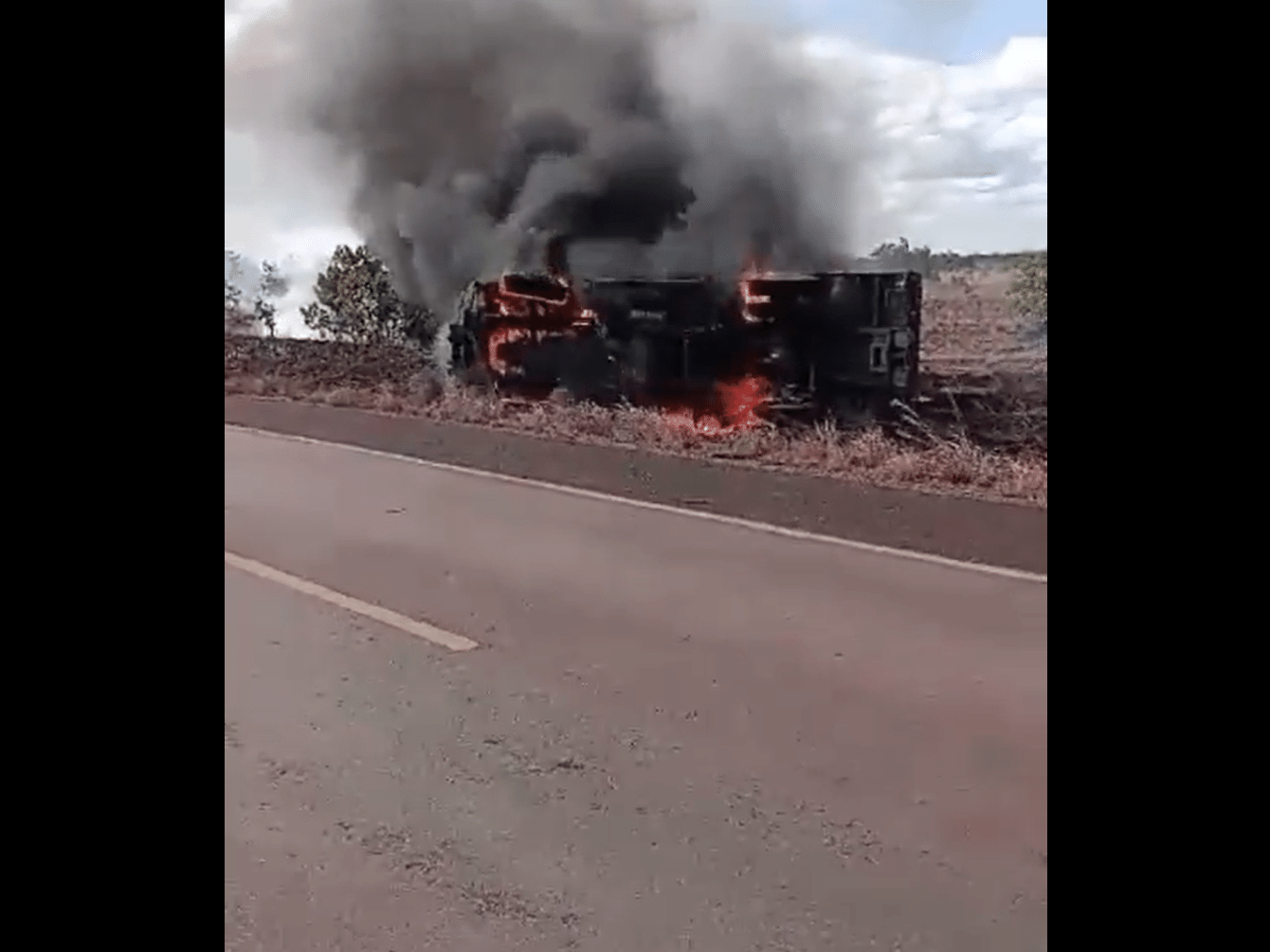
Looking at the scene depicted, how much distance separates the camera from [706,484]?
7.78ft

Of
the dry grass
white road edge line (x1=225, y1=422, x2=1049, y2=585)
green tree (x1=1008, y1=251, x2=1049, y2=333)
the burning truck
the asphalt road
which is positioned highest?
the burning truck

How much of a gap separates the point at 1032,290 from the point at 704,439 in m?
1.68

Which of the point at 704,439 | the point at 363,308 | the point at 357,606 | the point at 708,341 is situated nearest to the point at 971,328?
the point at 704,439

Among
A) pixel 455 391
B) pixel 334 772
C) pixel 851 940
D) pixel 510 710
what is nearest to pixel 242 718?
pixel 334 772

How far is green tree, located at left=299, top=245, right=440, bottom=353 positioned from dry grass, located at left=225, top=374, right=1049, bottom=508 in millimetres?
102

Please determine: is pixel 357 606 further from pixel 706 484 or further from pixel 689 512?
pixel 706 484

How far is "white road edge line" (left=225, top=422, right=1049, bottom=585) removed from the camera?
1.83m

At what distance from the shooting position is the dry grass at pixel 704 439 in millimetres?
2037

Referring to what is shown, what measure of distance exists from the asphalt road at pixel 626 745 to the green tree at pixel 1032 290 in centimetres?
20

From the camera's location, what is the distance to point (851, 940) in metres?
0.98

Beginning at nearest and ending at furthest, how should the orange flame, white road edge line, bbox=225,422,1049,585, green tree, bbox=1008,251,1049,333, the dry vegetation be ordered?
1. green tree, bbox=1008,251,1049,333
2. the dry vegetation
3. white road edge line, bbox=225,422,1049,585
4. the orange flame

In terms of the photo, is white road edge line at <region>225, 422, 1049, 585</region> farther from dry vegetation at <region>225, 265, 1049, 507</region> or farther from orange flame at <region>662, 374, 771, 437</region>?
orange flame at <region>662, 374, 771, 437</region>

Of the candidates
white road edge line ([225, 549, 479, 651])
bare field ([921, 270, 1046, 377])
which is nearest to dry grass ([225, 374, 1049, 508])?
bare field ([921, 270, 1046, 377])

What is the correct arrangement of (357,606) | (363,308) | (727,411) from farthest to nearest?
(727,411) < (363,308) < (357,606)
